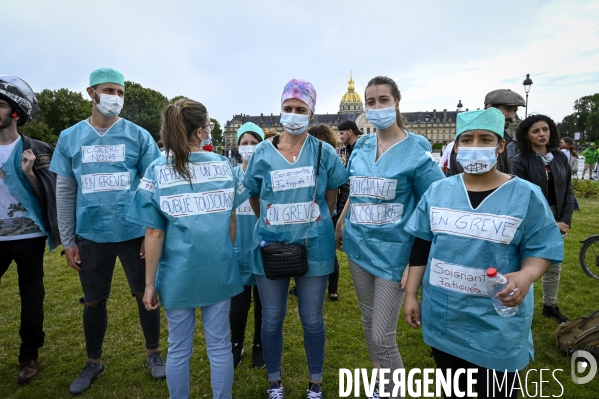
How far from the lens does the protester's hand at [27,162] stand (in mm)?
3230

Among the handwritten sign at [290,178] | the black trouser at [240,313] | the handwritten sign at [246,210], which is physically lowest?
the black trouser at [240,313]

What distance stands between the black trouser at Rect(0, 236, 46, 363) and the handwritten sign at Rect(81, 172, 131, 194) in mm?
810

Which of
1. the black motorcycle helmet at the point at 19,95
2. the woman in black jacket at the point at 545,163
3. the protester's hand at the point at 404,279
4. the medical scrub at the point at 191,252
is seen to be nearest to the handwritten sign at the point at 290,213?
the medical scrub at the point at 191,252

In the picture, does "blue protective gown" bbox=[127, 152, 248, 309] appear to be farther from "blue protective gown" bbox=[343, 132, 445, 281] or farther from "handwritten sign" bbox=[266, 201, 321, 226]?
"blue protective gown" bbox=[343, 132, 445, 281]

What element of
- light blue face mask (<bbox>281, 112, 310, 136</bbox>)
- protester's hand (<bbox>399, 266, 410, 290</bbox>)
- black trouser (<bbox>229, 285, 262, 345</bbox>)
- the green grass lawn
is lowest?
the green grass lawn

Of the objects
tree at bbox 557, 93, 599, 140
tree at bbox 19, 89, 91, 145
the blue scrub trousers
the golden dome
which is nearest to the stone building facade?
the golden dome

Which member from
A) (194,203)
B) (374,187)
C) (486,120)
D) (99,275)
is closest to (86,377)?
(99,275)

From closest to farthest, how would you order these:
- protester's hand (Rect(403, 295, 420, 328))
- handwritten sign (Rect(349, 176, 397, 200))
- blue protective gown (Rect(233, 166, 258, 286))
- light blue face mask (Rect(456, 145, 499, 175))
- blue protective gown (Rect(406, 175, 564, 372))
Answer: blue protective gown (Rect(406, 175, 564, 372))
light blue face mask (Rect(456, 145, 499, 175))
protester's hand (Rect(403, 295, 420, 328))
handwritten sign (Rect(349, 176, 397, 200))
blue protective gown (Rect(233, 166, 258, 286))

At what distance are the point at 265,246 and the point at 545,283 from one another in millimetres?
3603

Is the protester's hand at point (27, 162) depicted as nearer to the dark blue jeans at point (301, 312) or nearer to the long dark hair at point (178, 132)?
the long dark hair at point (178, 132)

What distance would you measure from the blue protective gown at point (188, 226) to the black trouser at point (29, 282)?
1610 mm

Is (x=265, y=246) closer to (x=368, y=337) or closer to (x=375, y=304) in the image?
(x=375, y=304)

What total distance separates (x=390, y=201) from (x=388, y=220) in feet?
0.43

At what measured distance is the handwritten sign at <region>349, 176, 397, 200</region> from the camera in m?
2.59
